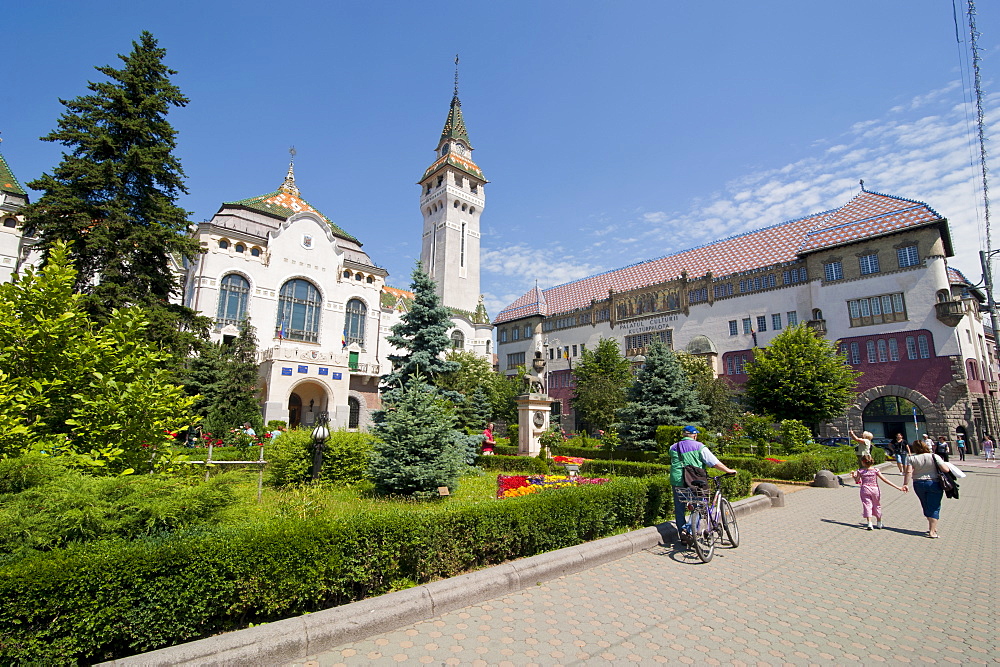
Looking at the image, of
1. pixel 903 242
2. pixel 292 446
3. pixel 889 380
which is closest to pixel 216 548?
pixel 292 446

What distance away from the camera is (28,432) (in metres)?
5.64

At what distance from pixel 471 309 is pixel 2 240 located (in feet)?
123

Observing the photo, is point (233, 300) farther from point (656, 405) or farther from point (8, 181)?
point (656, 405)

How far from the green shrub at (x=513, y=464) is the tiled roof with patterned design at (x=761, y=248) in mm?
29907

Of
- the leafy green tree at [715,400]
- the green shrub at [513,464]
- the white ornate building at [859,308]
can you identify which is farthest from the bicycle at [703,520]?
the white ornate building at [859,308]

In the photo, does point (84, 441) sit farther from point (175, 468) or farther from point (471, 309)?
point (471, 309)

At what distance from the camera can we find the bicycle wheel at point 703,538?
7066mm

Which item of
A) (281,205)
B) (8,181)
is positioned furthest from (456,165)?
(8,181)

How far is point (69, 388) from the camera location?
645 centimetres

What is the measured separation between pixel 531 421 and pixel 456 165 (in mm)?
44199

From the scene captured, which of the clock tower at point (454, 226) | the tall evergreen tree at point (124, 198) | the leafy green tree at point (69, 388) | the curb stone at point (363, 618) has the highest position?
the clock tower at point (454, 226)

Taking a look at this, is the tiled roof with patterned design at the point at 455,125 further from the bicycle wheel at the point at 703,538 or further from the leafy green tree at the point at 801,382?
the bicycle wheel at the point at 703,538

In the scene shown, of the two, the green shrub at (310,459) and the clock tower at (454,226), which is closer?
the green shrub at (310,459)

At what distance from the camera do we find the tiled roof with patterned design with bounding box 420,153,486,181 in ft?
186
